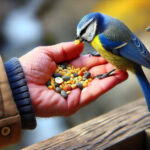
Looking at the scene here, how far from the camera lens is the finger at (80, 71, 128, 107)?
1.22 meters

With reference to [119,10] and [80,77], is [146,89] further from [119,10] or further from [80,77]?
[119,10]

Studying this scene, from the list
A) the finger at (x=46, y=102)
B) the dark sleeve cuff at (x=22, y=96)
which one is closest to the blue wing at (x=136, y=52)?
the finger at (x=46, y=102)

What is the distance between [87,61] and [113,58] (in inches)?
5.7

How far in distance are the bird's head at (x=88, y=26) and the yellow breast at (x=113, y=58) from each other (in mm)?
42

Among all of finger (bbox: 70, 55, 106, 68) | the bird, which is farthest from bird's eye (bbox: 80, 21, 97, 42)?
finger (bbox: 70, 55, 106, 68)

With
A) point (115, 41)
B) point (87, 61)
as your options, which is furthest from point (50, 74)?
point (115, 41)

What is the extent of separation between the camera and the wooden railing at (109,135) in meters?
1.04

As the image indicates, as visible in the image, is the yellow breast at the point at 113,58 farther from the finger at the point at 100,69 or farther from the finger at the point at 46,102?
the finger at the point at 46,102

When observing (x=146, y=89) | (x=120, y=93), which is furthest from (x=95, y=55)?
(x=120, y=93)

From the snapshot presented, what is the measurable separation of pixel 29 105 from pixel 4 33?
3.51 feet

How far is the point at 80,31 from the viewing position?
3.91 feet

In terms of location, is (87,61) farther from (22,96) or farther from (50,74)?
(22,96)

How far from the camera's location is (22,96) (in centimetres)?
103

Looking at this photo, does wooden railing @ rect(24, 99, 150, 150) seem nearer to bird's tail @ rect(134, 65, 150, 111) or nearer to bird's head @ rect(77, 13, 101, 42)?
bird's tail @ rect(134, 65, 150, 111)
